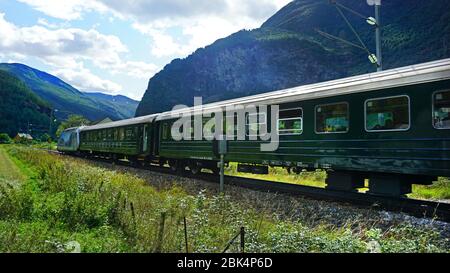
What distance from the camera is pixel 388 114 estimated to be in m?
9.25

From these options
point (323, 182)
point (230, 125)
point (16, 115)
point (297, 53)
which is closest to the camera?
point (230, 125)

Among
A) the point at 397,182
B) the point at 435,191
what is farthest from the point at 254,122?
the point at 435,191

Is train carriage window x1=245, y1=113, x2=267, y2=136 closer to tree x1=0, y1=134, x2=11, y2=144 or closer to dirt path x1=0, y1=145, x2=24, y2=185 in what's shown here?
dirt path x1=0, y1=145, x2=24, y2=185

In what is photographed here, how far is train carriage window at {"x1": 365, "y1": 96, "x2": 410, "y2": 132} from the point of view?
890cm

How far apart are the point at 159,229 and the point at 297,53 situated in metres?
134

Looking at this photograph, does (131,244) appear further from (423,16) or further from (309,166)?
(423,16)

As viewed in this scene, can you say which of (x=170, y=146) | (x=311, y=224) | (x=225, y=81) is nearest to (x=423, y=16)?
(x=225, y=81)

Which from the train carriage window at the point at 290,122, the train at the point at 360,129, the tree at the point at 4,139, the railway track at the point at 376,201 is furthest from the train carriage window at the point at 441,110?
the tree at the point at 4,139

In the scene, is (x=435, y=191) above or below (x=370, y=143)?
below

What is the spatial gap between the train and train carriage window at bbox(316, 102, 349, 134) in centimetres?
3

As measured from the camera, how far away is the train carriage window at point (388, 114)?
29.2 ft

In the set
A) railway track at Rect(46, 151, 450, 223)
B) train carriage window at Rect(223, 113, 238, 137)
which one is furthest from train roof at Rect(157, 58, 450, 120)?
railway track at Rect(46, 151, 450, 223)

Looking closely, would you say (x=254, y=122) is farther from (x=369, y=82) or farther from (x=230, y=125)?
(x=369, y=82)
